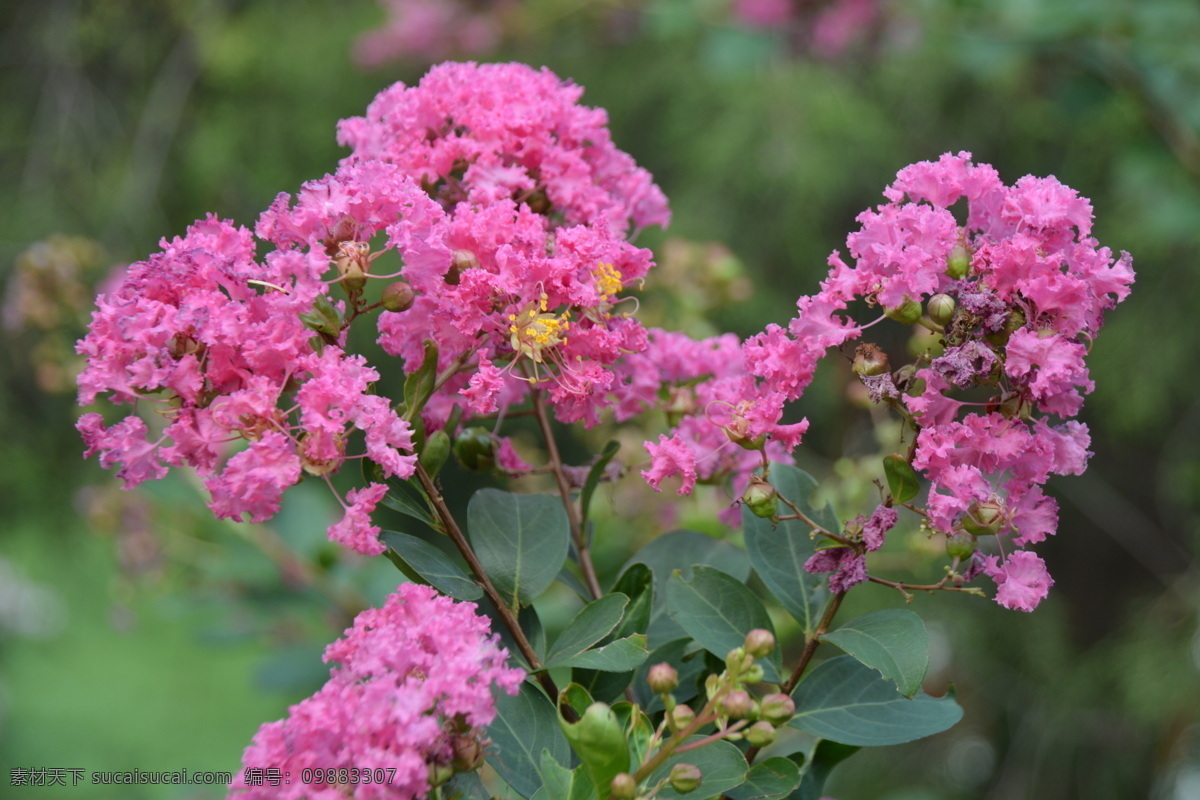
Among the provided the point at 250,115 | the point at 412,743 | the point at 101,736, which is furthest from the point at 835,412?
the point at 101,736

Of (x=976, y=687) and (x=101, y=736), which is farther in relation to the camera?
(x=101, y=736)

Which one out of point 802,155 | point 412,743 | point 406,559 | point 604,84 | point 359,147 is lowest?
point 412,743

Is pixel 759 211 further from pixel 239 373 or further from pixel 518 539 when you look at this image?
pixel 239 373

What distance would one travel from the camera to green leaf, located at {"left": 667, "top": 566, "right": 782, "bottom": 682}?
0.58 m

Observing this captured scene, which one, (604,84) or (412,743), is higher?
(604,84)

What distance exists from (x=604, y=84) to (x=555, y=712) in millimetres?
2373

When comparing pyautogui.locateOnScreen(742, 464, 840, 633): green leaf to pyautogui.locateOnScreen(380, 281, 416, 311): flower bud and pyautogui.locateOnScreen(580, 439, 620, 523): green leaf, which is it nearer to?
pyautogui.locateOnScreen(580, 439, 620, 523): green leaf

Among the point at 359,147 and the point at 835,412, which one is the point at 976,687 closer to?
the point at 835,412

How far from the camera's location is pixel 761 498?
1.83 ft

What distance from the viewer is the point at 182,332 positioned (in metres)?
0.52

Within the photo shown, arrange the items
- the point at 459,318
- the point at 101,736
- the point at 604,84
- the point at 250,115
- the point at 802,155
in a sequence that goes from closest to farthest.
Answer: the point at 459,318 → the point at 802,155 → the point at 604,84 → the point at 250,115 → the point at 101,736

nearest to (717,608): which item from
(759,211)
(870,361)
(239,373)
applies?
(870,361)

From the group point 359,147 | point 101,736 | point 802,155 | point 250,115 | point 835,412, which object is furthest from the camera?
point 101,736

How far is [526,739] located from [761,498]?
187 mm
